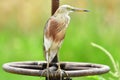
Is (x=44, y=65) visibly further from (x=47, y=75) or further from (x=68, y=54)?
(x=68, y=54)

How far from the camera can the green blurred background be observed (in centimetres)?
472

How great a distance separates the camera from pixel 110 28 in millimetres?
5293

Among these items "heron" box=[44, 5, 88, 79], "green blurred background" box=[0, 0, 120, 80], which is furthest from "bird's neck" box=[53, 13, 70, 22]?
"green blurred background" box=[0, 0, 120, 80]

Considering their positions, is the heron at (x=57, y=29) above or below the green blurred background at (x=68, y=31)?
above

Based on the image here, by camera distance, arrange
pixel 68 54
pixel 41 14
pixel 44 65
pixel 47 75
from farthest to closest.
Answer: pixel 41 14 < pixel 68 54 < pixel 44 65 < pixel 47 75

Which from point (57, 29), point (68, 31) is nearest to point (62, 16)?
point (57, 29)

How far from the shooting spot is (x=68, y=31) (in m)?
5.14

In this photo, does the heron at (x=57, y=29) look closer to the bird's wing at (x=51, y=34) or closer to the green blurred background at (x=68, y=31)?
the bird's wing at (x=51, y=34)

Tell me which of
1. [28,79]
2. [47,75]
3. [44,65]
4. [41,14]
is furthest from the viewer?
[41,14]

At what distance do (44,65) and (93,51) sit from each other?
2.63 metres

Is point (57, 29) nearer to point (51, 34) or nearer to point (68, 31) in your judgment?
point (51, 34)

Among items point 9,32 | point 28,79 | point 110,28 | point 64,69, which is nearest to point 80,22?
point 110,28

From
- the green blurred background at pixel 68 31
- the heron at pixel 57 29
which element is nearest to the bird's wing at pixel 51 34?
the heron at pixel 57 29

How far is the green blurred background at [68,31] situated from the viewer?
4719 mm
